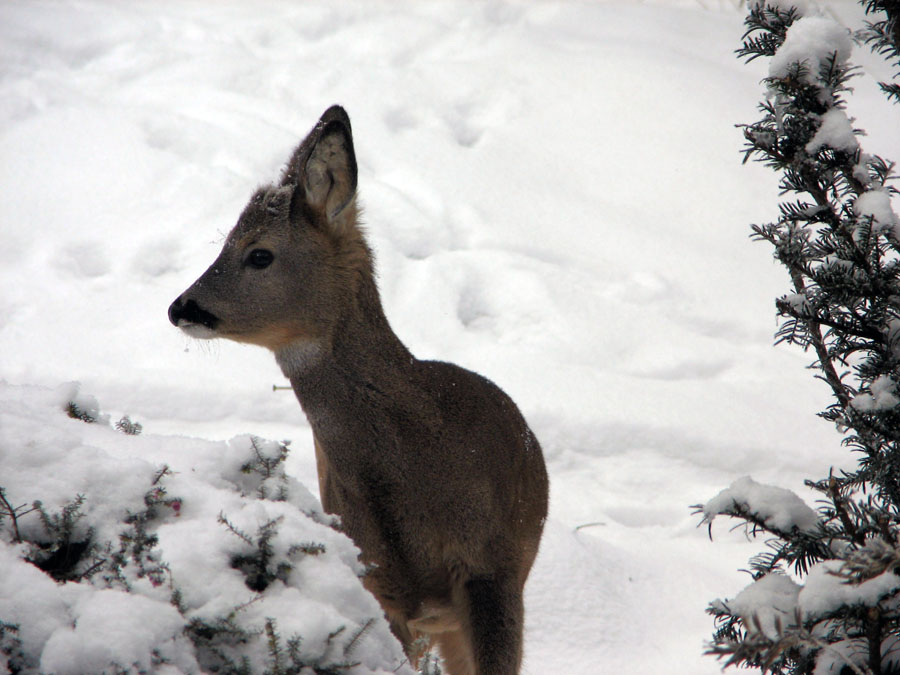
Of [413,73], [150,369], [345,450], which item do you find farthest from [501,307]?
[345,450]

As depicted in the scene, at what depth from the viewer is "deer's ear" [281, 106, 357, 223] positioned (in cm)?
283

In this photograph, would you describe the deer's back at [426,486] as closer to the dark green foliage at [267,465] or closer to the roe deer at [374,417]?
the roe deer at [374,417]

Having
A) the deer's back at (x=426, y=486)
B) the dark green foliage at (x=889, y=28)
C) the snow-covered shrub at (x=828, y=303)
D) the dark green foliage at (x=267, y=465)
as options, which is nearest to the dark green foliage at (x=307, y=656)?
the dark green foliage at (x=267, y=465)

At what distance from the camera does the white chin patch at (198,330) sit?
280 cm

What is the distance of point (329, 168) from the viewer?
2869 millimetres

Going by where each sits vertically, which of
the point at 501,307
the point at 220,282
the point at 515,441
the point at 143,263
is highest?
the point at 143,263

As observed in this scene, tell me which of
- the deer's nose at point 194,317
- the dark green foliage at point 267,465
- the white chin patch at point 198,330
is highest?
the deer's nose at point 194,317

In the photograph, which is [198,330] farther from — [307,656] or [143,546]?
[307,656]

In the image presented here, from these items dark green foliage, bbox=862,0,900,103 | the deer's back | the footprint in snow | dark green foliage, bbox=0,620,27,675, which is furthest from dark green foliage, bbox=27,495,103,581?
the footprint in snow

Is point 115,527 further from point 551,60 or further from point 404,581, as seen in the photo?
point 551,60

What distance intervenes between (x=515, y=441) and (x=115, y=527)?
1.58 meters

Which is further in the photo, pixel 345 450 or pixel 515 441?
pixel 515 441

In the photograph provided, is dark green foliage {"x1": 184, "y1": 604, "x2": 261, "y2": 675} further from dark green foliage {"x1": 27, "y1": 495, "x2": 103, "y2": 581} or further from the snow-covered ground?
the snow-covered ground

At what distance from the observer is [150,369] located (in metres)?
5.79
